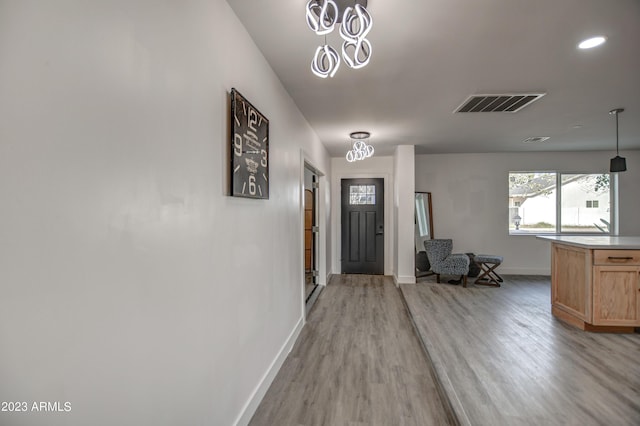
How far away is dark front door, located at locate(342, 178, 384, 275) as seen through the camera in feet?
21.3

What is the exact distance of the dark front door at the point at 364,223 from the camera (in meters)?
6.50

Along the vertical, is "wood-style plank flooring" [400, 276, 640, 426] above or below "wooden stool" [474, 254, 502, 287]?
below

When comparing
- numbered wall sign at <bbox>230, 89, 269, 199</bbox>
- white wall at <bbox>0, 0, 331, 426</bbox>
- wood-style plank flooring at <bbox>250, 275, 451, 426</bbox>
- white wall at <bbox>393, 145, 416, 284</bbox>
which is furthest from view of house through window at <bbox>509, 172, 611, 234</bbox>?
white wall at <bbox>0, 0, 331, 426</bbox>

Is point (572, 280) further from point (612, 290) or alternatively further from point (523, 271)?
point (523, 271)

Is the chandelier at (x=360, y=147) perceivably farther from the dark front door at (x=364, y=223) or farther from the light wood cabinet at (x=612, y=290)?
the light wood cabinet at (x=612, y=290)

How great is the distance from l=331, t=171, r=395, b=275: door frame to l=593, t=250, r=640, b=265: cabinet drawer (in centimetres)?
344

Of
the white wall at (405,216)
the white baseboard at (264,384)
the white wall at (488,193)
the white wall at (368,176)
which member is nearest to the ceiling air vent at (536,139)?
the white wall at (488,193)

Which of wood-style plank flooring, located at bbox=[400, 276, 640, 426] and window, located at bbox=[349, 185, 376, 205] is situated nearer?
wood-style plank flooring, located at bbox=[400, 276, 640, 426]

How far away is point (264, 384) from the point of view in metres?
2.29

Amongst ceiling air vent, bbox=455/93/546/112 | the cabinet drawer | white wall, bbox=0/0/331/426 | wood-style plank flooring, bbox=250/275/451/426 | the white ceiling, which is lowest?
wood-style plank flooring, bbox=250/275/451/426

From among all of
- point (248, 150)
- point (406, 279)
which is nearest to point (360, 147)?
point (406, 279)

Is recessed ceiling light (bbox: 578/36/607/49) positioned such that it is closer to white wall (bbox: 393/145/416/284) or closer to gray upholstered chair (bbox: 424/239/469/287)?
white wall (bbox: 393/145/416/284)

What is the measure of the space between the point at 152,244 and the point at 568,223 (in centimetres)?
757

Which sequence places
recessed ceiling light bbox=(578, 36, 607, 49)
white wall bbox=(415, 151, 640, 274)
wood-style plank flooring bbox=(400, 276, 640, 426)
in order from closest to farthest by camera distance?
wood-style plank flooring bbox=(400, 276, 640, 426), recessed ceiling light bbox=(578, 36, 607, 49), white wall bbox=(415, 151, 640, 274)
